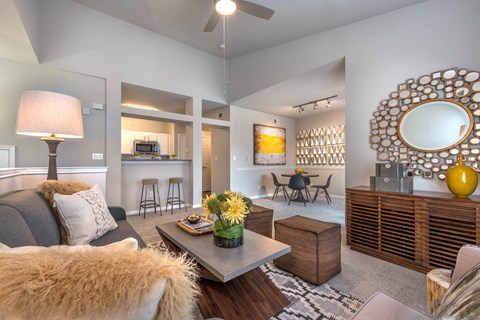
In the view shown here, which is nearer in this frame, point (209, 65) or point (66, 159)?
point (66, 159)

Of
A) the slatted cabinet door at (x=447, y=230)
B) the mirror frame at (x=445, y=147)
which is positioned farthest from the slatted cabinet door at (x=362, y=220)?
the mirror frame at (x=445, y=147)

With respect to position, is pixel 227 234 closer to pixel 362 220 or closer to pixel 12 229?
pixel 12 229

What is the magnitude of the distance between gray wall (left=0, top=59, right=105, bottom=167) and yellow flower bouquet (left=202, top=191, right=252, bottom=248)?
3.03m

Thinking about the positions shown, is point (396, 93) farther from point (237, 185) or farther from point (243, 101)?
point (237, 185)

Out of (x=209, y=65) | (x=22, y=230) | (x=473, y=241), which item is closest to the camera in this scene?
(x=22, y=230)

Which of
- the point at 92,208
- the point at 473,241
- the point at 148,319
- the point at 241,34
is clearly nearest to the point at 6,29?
the point at 92,208

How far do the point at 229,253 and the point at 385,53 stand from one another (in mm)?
3083

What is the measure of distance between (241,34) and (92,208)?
366 centimetres

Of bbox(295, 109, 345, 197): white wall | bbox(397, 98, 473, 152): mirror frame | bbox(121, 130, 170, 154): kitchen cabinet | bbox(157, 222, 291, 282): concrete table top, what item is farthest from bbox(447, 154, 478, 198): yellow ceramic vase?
bbox(121, 130, 170, 154): kitchen cabinet

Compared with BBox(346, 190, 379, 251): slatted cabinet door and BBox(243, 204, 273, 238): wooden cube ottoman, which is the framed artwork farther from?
BBox(346, 190, 379, 251): slatted cabinet door

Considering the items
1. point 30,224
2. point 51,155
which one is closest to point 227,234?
point 30,224

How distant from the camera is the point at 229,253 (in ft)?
4.41

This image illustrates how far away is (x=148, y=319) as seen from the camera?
0.49 meters

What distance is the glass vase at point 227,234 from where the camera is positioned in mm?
1407
